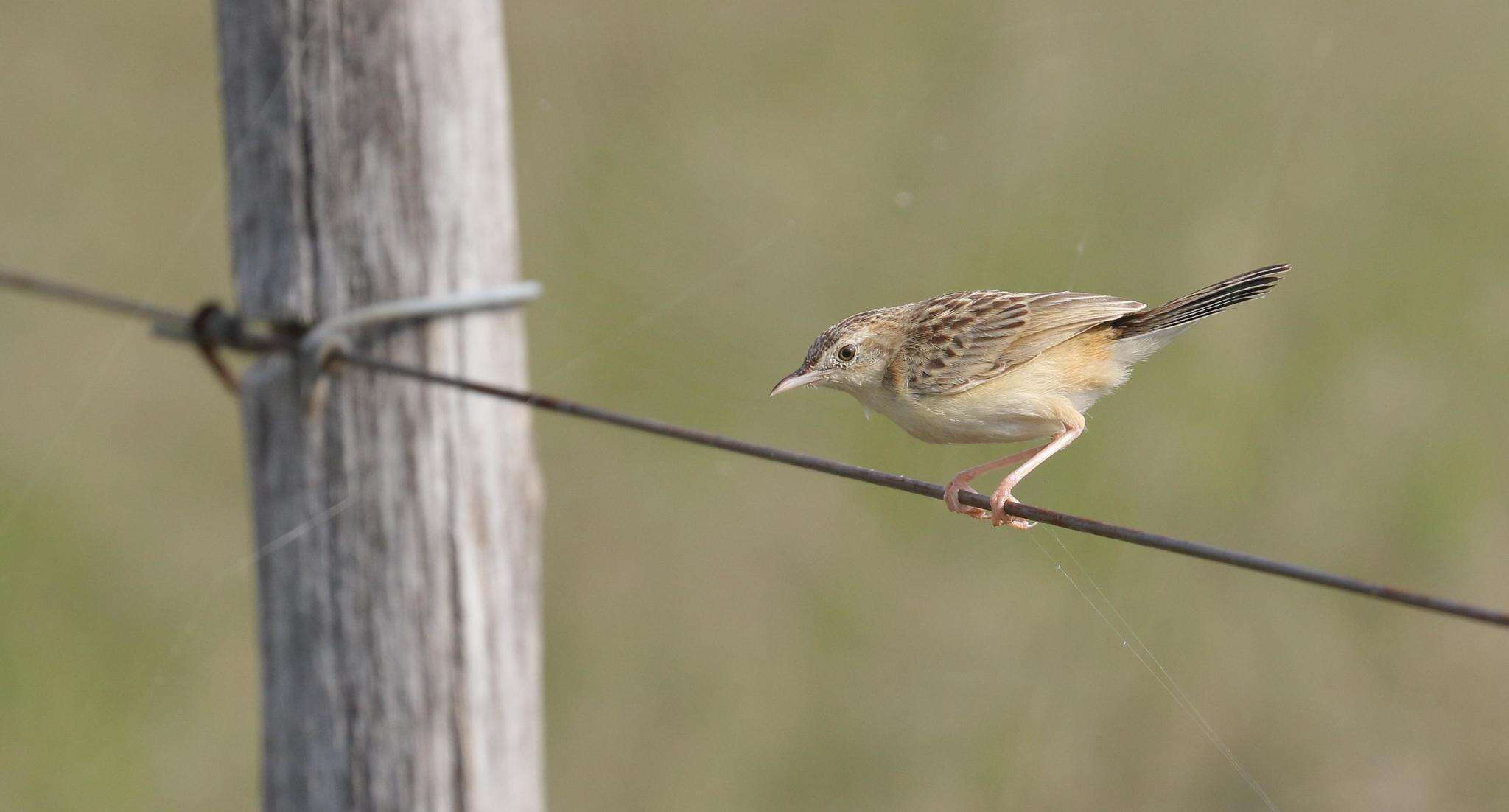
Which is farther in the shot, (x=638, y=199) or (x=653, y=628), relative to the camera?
(x=653, y=628)

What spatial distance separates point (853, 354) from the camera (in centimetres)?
290

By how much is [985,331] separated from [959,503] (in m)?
0.38

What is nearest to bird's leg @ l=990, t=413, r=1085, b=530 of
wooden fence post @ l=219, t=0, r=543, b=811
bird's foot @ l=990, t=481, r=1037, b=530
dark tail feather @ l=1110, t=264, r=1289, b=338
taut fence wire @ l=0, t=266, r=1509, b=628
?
bird's foot @ l=990, t=481, r=1037, b=530

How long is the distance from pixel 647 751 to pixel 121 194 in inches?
197

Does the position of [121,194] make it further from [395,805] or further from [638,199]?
[395,805]

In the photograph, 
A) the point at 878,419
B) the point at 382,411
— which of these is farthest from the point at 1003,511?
the point at 382,411

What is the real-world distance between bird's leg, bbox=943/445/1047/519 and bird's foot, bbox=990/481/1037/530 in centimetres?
4

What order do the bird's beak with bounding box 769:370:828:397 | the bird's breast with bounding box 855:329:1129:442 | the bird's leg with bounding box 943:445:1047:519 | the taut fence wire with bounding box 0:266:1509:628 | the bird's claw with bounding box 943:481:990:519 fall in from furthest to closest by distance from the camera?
the bird's beak with bounding box 769:370:828:397 → the bird's breast with bounding box 855:329:1129:442 → the bird's leg with bounding box 943:445:1047:519 → the bird's claw with bounding box 943:481:990:519 → the taut fence wire with bounding box 0:266:1509:628

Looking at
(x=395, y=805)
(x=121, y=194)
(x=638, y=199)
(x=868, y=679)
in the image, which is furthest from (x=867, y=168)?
(x=121, y=194)

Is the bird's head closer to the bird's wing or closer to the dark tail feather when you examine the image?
the bird's wing

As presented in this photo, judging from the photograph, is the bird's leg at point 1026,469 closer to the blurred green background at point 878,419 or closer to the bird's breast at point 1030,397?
the bird's breast at point 1030,397

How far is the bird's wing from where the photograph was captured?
267 cm

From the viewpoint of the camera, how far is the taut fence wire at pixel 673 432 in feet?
5.71

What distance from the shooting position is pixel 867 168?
3971mm
